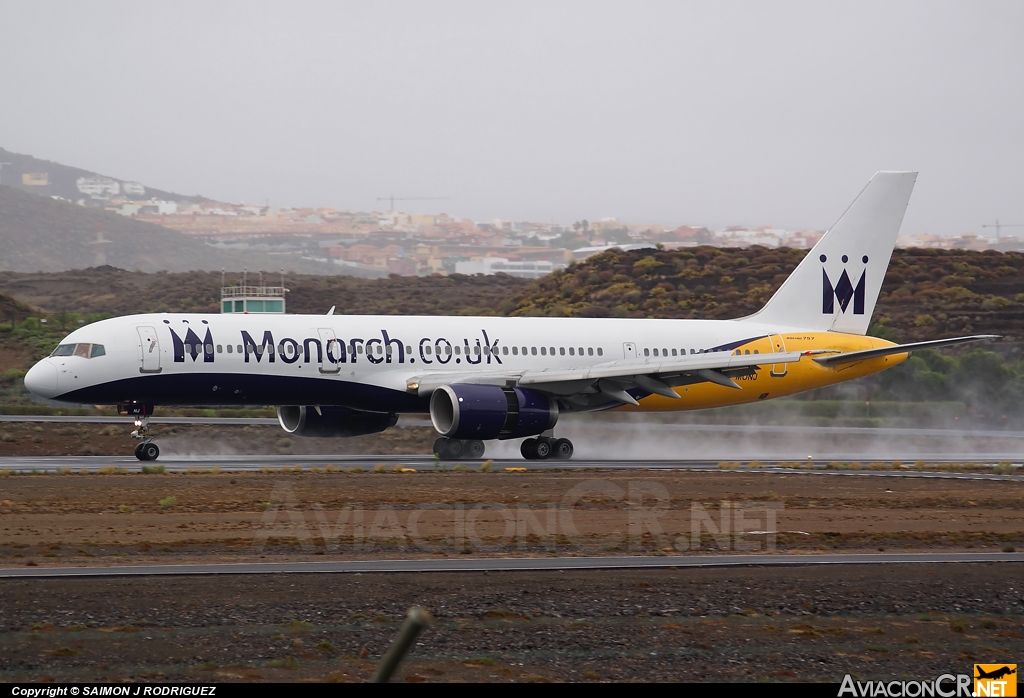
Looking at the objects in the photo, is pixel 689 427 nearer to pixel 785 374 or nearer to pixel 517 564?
pixel 785 374

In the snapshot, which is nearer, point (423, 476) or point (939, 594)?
point (939, 594)

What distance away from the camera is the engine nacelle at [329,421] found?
3164cm

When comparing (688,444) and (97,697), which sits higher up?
(97,697)

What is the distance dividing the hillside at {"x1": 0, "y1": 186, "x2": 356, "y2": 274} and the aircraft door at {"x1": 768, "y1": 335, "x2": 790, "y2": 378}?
486 ft

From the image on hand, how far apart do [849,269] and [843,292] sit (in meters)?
0.77

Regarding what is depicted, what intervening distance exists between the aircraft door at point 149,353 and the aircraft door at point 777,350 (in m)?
18.0

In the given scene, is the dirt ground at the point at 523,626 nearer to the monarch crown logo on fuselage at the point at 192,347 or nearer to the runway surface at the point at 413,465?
the runway surface at the point at 413,465

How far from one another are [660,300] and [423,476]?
55.0 meters

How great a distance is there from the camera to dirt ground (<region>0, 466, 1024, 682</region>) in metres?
9.99

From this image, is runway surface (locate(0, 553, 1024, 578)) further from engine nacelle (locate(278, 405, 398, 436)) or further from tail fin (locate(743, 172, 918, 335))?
tail fin (locate(743, 172, 918, 335))

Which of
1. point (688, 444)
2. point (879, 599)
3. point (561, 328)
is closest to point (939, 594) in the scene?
point (879, 599)

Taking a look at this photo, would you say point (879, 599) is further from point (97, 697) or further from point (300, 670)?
point (97, 697)

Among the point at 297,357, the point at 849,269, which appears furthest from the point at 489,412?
the point at 849,269

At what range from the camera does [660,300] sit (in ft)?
257
